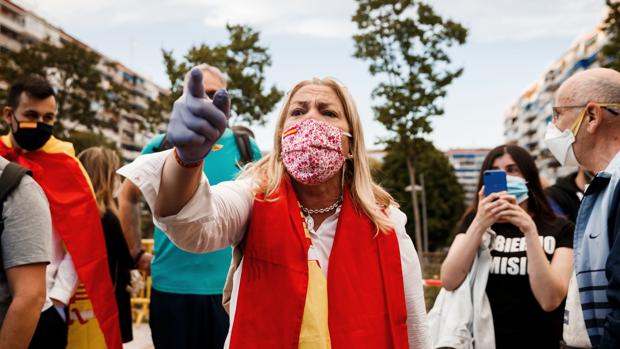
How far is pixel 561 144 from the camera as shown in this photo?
9.20 feet

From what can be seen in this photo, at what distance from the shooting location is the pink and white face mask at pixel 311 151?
2227 millimetres

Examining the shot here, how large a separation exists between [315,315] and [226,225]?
457 millimetres

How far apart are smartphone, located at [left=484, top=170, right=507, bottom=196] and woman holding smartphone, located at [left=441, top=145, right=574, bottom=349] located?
3cm

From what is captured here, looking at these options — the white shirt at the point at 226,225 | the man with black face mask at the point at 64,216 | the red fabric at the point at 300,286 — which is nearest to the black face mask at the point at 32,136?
the man with black face mask at the point at 64,216

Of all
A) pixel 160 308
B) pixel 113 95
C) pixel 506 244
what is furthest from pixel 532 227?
pixel 113 95

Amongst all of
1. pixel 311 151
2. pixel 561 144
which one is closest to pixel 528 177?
pixel 561 144

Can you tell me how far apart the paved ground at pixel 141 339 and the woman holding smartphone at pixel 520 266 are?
5.52 meters

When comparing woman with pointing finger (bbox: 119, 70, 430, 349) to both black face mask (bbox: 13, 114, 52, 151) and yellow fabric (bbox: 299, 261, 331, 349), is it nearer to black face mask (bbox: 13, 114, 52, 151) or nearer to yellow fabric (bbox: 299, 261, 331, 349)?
yellow fabric (bbox: 299, 261, 331, 349)

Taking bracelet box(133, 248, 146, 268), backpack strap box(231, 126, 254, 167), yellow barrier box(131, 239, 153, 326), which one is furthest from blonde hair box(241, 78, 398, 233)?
yellow barrier box(131, 239, 153, 326)

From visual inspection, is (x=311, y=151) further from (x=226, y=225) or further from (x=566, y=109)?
(x=566, y=109)

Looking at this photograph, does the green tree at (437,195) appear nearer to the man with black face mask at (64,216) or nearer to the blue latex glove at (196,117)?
the man with black face mask at (64,216)

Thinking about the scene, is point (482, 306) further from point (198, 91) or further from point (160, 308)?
point (198, 91)

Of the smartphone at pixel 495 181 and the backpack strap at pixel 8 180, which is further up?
the backpack strap at pixel 8 180

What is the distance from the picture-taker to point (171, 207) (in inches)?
66.9
